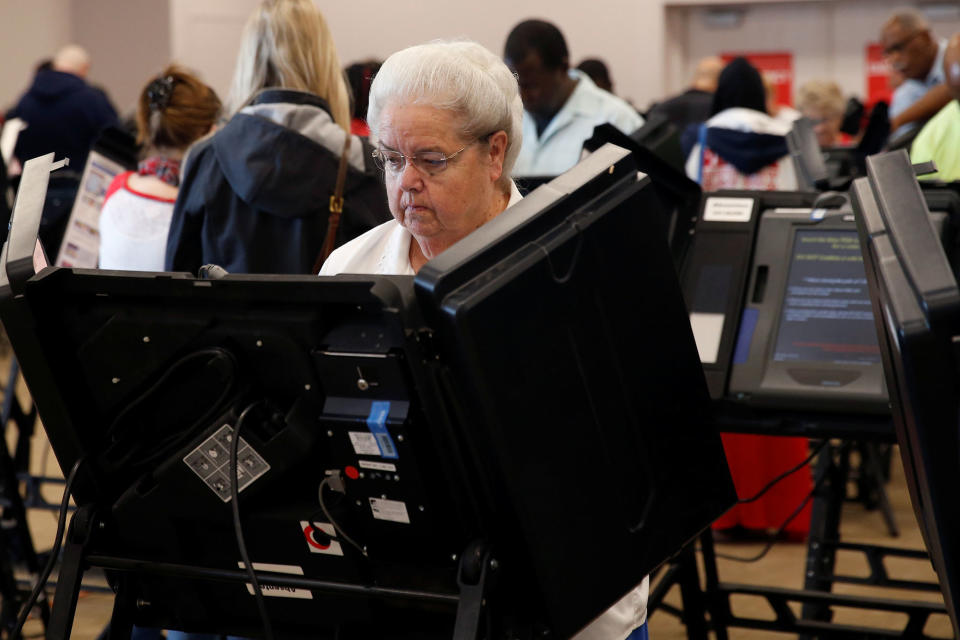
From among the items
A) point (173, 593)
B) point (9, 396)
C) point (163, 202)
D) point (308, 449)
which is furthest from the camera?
point (9, 396)

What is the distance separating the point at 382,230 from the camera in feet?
5.62

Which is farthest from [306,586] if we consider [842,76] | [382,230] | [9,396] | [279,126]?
[842,76]

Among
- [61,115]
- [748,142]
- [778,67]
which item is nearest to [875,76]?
[778,67]

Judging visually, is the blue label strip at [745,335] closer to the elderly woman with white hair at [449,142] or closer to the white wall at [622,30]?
the elderly woman with white hair at [449,142]

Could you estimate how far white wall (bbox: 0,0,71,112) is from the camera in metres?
11.5

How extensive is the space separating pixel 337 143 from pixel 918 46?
363 cm

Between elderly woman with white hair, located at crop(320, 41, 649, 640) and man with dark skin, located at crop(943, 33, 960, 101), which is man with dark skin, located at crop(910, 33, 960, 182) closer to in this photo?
man with dark skin, located at crop(943, 33, 960, 101)

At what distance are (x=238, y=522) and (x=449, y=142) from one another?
1.86ft

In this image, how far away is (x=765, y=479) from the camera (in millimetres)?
4094

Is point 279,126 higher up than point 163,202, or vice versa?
point 279,126

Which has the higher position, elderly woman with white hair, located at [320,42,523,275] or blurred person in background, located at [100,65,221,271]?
elderly woman with white hair, located at [320,42,523,275]

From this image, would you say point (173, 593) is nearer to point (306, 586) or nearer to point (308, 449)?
point (306, 586)

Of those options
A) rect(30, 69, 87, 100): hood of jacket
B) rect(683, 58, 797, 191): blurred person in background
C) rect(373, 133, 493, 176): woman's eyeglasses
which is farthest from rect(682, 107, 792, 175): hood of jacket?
rect(30, 69, 87, 100): hood of jacket

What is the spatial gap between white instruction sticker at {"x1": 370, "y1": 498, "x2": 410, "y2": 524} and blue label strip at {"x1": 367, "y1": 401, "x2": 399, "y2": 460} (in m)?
0.06
